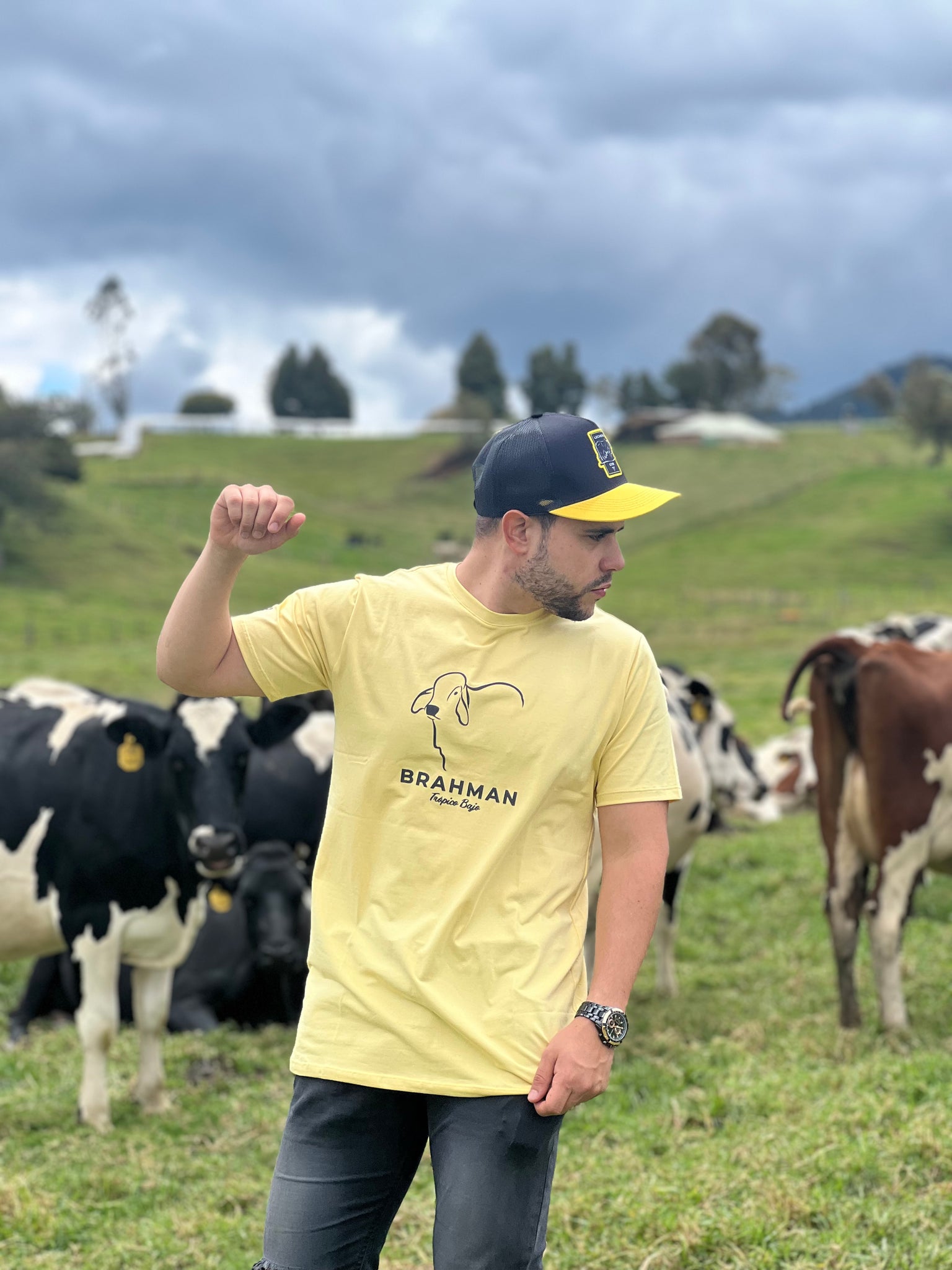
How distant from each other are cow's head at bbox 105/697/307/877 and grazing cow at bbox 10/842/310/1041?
1588mm

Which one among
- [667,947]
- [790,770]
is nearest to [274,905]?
[667,947]

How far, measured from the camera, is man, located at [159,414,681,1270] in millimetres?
2754

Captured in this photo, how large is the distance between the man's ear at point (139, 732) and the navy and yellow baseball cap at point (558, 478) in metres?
3.88

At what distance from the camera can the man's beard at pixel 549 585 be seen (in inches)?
116

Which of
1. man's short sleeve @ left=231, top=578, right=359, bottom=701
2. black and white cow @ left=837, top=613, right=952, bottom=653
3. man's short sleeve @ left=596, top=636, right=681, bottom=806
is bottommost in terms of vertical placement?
black and white cow @ left=837, top=613, right=952, bottom=653

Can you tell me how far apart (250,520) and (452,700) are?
57cm

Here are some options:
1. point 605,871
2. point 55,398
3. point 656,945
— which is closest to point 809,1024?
point 656,945

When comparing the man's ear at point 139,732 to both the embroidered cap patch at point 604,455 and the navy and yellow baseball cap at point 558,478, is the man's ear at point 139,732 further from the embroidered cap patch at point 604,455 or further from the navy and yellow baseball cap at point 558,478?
the embroidered cap patch at point 604,455

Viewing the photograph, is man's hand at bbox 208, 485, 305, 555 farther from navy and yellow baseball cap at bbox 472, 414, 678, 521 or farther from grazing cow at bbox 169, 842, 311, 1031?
grazing cow at bbox 169, 842, 311, 1031

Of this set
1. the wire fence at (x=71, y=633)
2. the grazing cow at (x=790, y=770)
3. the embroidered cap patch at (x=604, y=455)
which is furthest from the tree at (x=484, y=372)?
the embroidered cap patch at (x=604, y=455)

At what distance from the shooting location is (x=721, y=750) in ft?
41.5

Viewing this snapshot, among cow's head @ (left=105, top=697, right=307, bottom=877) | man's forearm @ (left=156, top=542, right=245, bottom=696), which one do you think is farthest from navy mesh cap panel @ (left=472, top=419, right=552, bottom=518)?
cow's head @ (left=105, top=697, right=307, bottom=877)

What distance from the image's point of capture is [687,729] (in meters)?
8.98

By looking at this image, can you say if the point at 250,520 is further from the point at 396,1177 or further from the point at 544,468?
the point at 396,1177
